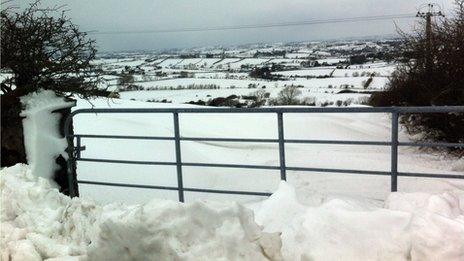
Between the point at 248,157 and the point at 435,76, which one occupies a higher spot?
the point at 435,76

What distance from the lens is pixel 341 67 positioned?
2458 inches

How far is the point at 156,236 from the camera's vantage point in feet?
11.4

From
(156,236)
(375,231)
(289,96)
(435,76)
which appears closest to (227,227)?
(156,236)

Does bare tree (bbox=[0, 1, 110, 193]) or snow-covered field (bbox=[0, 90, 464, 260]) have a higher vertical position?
bare tree (bbox=[0, 1, 110, 193])

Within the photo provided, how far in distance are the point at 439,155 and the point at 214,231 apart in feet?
47.1

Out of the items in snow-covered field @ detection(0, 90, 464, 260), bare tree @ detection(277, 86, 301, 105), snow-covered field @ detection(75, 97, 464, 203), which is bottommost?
bare tree @ detection(277, 86, 301, 105)

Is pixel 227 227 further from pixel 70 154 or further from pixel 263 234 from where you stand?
pixel 70 154

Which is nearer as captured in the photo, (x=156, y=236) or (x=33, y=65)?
(x=156, y=236)

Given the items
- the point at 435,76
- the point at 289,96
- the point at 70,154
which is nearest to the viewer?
the point at 70,154

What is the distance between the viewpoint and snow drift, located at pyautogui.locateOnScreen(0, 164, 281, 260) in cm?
337

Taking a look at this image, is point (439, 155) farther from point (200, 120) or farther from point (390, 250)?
point (390, 250)

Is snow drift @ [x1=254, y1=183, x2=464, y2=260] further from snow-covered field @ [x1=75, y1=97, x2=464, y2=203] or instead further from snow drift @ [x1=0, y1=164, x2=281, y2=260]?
snow-covered field @ [x1=75, y1=97, x2=464, y2=203]

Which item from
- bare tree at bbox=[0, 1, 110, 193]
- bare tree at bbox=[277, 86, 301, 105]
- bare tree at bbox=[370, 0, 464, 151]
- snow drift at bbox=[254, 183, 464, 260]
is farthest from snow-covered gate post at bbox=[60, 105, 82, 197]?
bare tree at bbox=[277, 86, 301, 105]

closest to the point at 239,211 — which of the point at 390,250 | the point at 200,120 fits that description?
the point at 390,250
